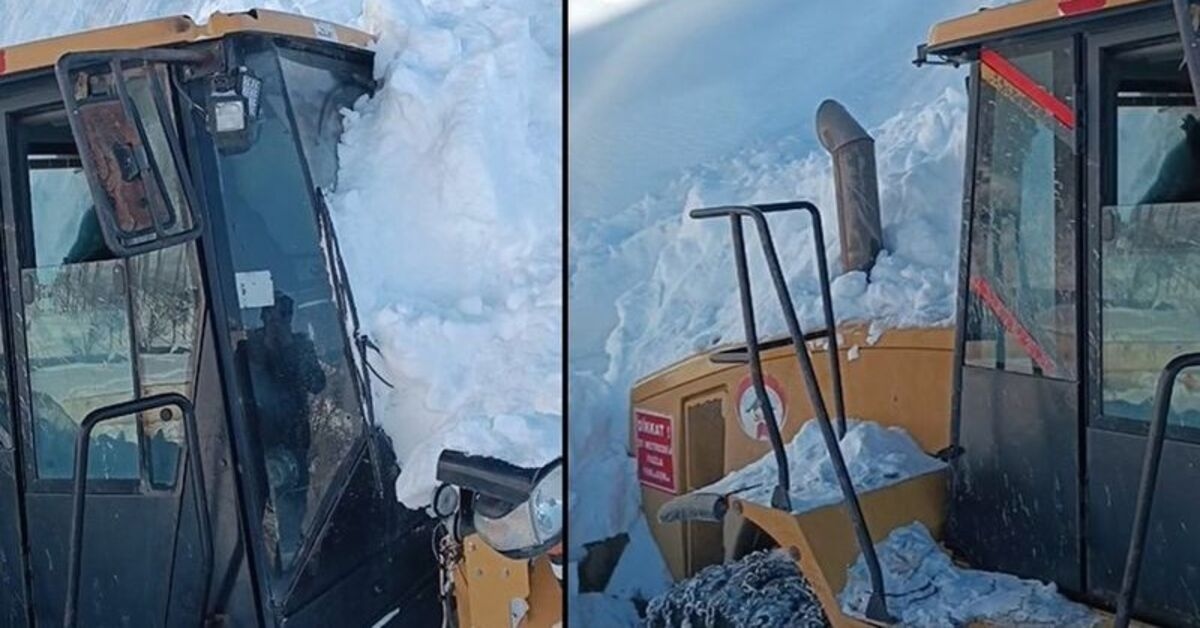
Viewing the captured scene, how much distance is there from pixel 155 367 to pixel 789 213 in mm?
945

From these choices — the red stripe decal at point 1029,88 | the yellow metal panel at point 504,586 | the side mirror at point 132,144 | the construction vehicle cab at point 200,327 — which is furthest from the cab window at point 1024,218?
the side mirror at point 132,144

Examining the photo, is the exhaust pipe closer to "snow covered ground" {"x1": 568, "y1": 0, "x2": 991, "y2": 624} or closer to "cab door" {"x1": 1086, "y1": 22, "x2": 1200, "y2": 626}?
"snow covered ground" {"x1": 568, "y1": 0, "x2": 991, "y2": 624}

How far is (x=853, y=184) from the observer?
4.64 feet

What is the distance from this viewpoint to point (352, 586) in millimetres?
1729

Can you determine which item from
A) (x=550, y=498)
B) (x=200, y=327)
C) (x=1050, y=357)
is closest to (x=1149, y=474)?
(x=1050, y=357)

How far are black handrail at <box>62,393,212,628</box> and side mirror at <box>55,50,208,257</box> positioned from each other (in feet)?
0.76

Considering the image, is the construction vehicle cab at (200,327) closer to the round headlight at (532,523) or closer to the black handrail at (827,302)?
the round headlight at (532,523)

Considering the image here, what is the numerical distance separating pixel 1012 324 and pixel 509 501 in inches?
25.5

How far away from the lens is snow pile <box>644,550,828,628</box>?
1476 mm

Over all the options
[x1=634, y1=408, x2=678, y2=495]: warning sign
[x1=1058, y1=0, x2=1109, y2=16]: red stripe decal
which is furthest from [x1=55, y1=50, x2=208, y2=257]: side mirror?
[x1=1058, y1=0, x2=1109, y2=16]: red stripe decal

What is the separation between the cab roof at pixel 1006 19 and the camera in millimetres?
1292

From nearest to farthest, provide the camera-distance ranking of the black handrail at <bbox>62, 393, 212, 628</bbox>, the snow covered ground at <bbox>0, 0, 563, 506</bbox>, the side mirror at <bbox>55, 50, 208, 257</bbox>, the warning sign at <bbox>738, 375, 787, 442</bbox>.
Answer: the warning sign at <bbox>738, 375, 787, 442</bbox> → the snow covered ground at <bbox>0, 0, 563, 506</bbox> → the side mirror at <bbox>55, 50, 208, 257</bbox> → the black handrail at <bbox>62, 393, 212, 628</bbox>

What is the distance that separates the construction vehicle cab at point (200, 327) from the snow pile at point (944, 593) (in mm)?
594

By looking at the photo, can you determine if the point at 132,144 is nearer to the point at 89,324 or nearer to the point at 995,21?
the point at 89,324
